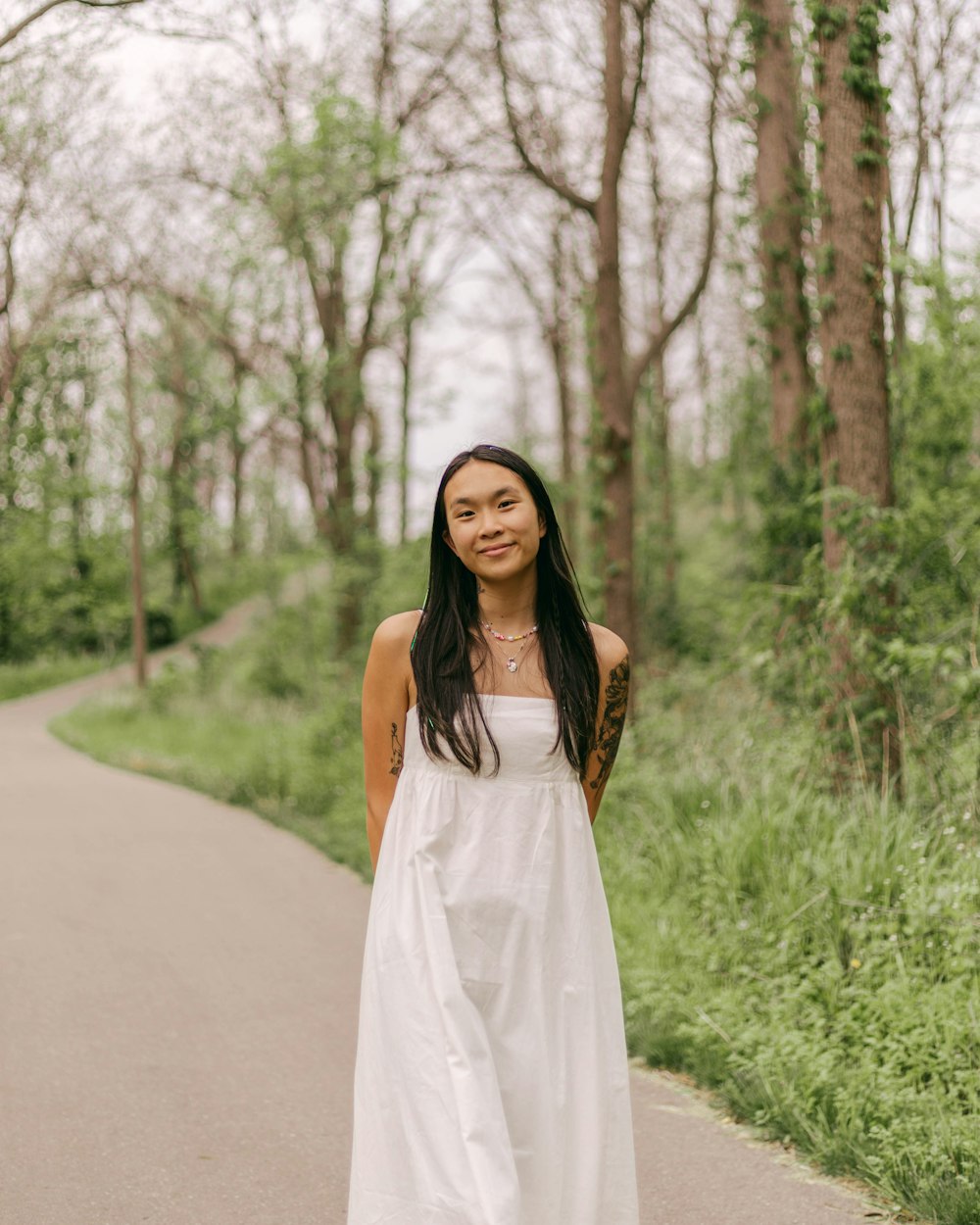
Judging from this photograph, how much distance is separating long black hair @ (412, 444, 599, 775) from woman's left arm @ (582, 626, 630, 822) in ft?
0.24

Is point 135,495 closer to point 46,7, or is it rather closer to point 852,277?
point 46,7

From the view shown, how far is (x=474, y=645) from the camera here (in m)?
3.33

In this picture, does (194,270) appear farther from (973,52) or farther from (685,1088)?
(685,1088)

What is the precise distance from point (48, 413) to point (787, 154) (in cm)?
3133

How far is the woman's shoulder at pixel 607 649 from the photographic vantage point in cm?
350

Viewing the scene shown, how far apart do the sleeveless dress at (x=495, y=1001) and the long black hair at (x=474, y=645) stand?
2.0 inches

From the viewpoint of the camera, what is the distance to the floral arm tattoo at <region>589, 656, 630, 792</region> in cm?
348

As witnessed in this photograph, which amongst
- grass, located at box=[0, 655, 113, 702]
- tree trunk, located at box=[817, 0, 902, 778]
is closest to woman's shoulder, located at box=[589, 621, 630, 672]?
tree trunk, located at box=[817, 0, 902, 778]

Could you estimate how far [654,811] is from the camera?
8609 mm

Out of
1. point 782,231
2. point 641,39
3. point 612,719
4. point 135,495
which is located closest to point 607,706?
point 612,719

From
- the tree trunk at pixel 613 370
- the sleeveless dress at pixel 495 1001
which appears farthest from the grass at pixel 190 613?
the sleeveless dress at pixel 495 1001

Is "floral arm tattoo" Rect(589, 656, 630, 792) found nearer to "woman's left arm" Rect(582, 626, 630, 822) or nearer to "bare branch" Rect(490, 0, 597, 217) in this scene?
"woman's left arm" Rect(582, 626, 630, 822)

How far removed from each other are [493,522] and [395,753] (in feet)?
2.06

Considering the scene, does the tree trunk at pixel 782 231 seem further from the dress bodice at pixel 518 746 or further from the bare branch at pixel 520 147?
the dress bodice at pixel 518 746
